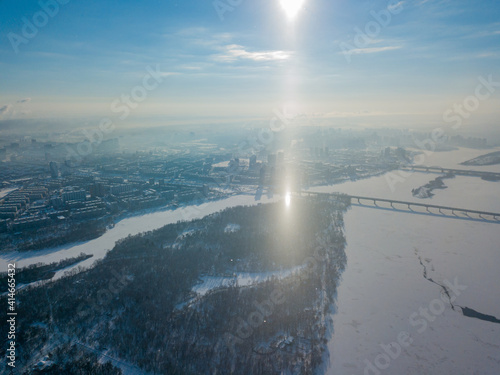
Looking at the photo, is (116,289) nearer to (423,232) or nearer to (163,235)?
(163,235)

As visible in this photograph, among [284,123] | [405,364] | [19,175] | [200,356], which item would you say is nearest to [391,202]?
[405,364]

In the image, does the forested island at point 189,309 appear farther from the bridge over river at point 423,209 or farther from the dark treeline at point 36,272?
the bridge over river at point 423,209

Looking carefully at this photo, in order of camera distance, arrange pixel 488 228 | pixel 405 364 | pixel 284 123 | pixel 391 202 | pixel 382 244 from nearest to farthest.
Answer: pixel 405 364 < pixel 382 244 < pixel 488 228 < pixel 391 202 < pixel 284 123

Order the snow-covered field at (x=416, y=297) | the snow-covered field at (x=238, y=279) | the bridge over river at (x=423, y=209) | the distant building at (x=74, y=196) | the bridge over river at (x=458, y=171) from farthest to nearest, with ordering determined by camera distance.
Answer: the bridge over river at (x=458, y=171) → the distant building at (x=74, y=196) → the bridge over river at (x=423, y=209) → the snow-covered field at (x=238, y=279) → the snow-covered field at (x=416, y=297)

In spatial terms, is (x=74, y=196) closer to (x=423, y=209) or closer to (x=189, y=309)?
(x=189, y=309)

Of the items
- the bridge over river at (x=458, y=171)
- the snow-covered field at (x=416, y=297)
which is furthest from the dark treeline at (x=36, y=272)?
the bridge over river at (x=458, y=171)

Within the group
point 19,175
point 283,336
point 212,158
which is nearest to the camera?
point 283,336
